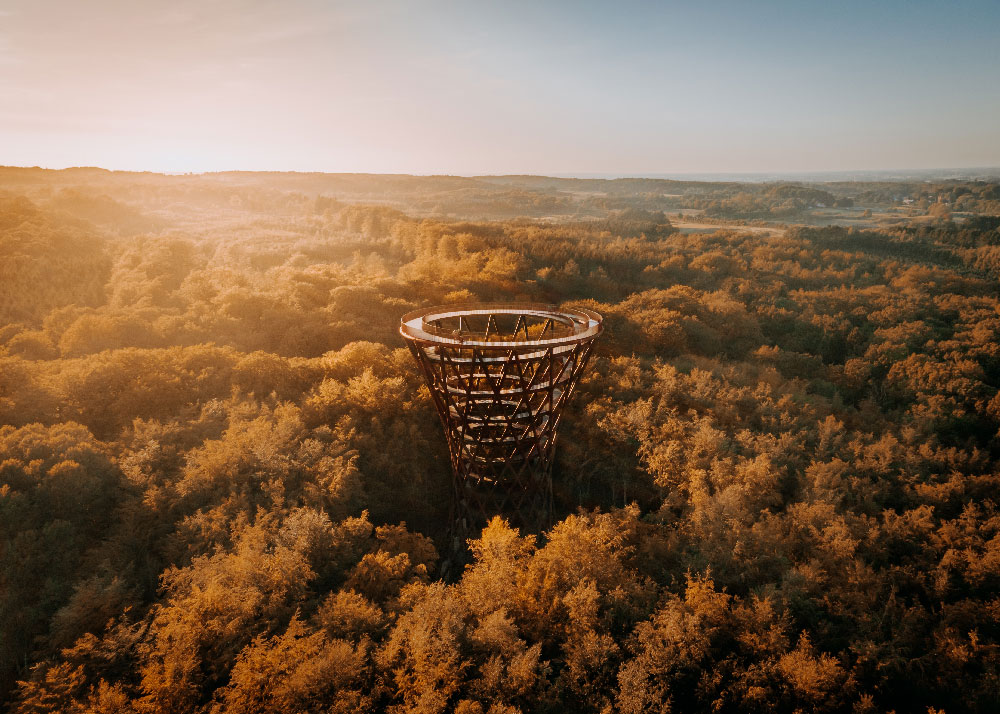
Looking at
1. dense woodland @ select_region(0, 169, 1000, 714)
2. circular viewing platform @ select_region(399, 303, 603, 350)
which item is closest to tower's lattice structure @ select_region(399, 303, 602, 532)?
circular viewing platform @ select_region(399, 303, 603, 350)

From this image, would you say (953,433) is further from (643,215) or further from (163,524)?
(643,215)

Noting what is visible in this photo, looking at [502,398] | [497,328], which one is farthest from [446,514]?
[497,328]

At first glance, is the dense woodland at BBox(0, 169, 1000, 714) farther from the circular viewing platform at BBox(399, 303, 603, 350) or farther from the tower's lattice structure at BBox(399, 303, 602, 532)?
the circular viewing platform at BBox(399, 303, 603, 350)

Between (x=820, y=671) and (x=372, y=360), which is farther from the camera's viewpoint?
(x=372, y=360)

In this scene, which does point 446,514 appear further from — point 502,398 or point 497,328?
point 497,328

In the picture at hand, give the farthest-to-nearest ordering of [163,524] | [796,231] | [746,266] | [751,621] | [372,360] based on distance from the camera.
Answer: [796,231] → [746,266] → [372,360] → [163,524] → [751,621]

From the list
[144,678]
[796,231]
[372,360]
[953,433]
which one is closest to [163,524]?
[144,678]

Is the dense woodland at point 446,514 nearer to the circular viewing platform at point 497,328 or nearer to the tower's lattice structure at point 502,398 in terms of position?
the tower's lattice structure at point 502,398

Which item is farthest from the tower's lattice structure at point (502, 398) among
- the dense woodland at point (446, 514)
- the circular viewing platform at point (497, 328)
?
the dense woodland at point (446, 514)
